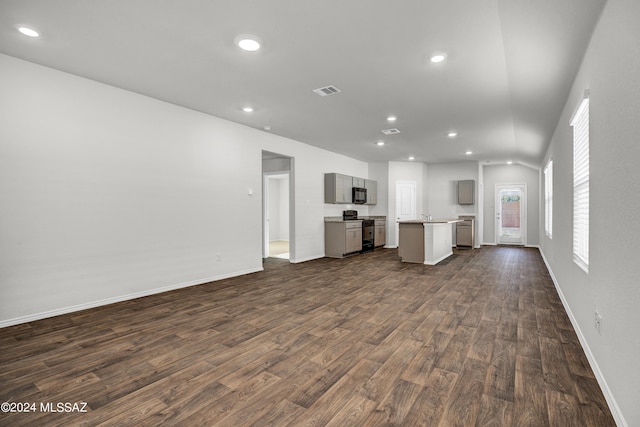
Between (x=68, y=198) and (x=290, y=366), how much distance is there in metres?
3.21

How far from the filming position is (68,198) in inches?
141

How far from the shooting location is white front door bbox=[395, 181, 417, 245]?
996cm

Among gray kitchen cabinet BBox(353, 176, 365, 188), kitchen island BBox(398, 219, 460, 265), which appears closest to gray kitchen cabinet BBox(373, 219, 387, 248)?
gray kitchen cabinet BBox(353, 176, 365, 188)

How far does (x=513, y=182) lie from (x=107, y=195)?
10.9m

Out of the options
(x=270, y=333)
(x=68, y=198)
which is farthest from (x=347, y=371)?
(x=68, y=198)

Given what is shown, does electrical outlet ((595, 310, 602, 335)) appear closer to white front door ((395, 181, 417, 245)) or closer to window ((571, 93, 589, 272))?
window ((571, 93, 589, 272))

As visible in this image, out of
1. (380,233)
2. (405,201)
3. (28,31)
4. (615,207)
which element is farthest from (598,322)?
(405,201)

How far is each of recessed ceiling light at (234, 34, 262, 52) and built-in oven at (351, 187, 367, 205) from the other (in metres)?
5.87

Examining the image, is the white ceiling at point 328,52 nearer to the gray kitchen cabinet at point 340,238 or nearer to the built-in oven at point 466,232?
the gray kitchen cabinet at point 340,238

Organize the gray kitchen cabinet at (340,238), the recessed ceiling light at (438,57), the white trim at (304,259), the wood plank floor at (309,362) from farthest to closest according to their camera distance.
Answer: the gray kitchen cabinet at (340,238) → the white trim at (304,259) → the recessed ceiling light at (438,57) → the wood plank floor at (309,362)

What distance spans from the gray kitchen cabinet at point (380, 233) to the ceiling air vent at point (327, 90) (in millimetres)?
5680

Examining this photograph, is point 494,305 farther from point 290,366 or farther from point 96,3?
point 96,3

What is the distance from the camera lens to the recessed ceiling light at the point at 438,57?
3072mm

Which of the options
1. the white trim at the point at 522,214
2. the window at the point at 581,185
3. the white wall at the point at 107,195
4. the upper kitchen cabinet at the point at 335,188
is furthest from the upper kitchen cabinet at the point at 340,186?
the window at the point at 581,185
